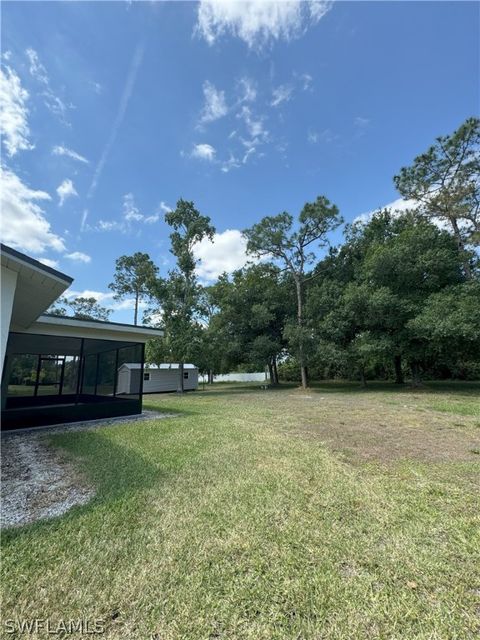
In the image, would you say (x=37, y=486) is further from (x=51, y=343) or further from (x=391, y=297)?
(x=391, y=297)

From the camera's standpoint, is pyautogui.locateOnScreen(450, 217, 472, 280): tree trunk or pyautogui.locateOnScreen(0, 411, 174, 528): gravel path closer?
pyautogui.locateOnScreen(0, 411, 174, 528): gravel path

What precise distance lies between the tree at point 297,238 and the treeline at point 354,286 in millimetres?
68

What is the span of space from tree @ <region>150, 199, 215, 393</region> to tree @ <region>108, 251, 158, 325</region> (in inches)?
329

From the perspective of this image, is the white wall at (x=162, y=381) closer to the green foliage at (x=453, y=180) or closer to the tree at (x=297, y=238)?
the tree at (x=297, y=238)

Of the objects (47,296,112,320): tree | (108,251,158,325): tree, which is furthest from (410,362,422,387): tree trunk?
(47,296,112,320): tree

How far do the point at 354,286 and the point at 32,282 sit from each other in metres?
15.3

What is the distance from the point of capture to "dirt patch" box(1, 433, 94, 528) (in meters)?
2.78

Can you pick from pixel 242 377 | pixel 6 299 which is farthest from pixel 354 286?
pixel 242 377

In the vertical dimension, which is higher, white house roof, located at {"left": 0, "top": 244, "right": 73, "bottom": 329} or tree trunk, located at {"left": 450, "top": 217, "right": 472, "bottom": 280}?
tree trunk, located at {"left": 450, "top": 217, "right": 472, "bottom": 280}

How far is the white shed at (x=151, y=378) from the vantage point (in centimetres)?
1856

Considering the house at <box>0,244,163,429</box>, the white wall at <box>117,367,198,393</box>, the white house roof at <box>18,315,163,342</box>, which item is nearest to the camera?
the house at <box>0,244,163,429</box>

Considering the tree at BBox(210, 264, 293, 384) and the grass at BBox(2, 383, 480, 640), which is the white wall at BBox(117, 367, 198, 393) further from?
the grass at BBox(2, 383, 480, 640)

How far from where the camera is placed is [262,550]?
2.12 meters

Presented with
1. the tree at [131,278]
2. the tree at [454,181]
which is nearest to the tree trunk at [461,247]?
the tree at [454,181]
